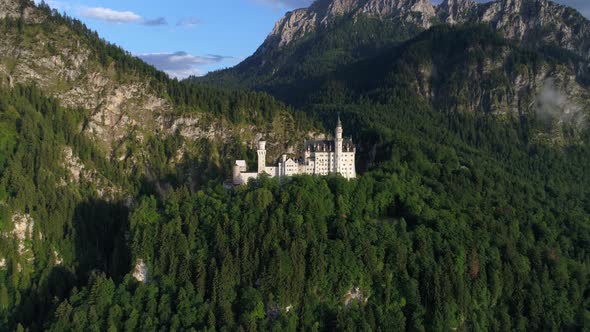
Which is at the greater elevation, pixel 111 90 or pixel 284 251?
pixel 111 90

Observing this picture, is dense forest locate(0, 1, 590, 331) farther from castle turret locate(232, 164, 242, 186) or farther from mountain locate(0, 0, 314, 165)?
mountain locate(0, 0, 314, 165)

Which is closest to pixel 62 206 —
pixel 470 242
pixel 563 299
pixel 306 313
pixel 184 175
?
pixel 184 175

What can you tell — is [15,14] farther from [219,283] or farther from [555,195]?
[555,195]

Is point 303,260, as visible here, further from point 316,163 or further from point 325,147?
point 325,147

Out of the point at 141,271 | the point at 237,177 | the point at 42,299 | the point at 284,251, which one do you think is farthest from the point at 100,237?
the point at 284,251

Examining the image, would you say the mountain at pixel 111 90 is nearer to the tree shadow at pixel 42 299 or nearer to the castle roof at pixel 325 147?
the castle roof at pixel 325 147

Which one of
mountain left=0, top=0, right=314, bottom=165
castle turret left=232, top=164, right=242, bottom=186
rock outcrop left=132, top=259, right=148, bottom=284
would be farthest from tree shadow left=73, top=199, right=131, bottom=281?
castle turret left=232, top=164, right=242, bottom=186

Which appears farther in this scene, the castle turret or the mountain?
the mountain

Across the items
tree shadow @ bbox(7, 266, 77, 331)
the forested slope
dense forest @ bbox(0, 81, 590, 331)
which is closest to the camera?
the forested slope
